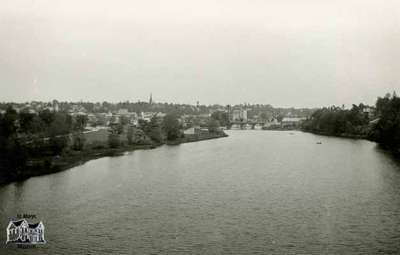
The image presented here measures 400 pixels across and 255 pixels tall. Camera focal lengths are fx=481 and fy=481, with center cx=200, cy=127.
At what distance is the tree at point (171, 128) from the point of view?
5832cm

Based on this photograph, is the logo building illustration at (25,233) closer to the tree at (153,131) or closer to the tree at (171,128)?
the tree at (153,131)

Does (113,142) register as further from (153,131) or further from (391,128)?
(391,128)

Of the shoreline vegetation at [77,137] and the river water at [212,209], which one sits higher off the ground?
the shoreline vegetation at [77,137]

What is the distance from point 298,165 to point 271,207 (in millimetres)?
14831

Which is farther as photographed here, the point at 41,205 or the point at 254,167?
the point at 254,167

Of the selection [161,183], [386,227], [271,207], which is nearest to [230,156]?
[161,183]

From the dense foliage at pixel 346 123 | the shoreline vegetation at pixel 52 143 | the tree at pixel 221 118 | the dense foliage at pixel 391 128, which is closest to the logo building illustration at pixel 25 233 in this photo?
the shoreline vegetation at pixel 52 143

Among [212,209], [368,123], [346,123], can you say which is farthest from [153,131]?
[212,209]

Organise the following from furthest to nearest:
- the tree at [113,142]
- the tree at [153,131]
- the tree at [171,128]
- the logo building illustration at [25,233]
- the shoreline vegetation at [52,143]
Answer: the tree at [171,128] → the tree at [153,131] → the tree at [113,142] → the shoreline vegetation at [52,143] → the logo building illustration at [25,233]

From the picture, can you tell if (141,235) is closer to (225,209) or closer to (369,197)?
(225,209)

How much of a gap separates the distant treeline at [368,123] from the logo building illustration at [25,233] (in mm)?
33657

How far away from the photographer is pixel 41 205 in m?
19.5

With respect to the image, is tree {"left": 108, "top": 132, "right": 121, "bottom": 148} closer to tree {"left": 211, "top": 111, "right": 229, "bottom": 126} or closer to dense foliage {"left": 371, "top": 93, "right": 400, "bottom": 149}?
dense foliage {"left": 371, "top": 93, "right": 400, "bottom": 149}

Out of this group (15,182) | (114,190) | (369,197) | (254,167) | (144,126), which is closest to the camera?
(369,197)
